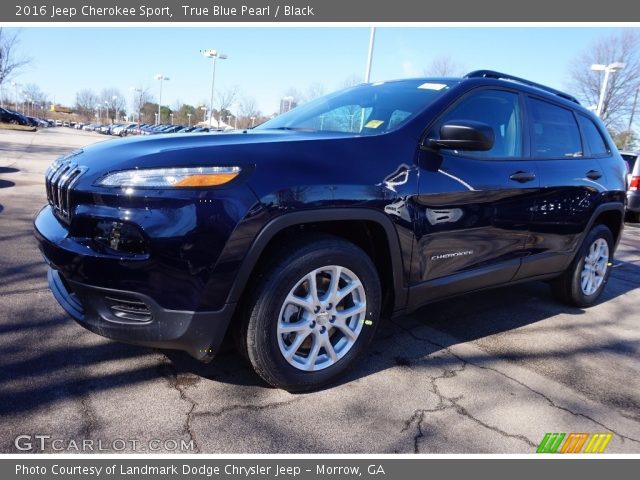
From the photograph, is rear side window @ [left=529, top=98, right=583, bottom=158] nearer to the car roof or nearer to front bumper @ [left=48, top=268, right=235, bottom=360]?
the car roof

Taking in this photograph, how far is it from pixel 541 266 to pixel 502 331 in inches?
23.7

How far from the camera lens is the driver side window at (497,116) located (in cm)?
299

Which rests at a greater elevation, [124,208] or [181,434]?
[124,208]

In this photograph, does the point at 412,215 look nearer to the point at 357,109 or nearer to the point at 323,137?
the point at 323,137

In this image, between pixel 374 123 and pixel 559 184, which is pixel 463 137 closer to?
pixel 374 123

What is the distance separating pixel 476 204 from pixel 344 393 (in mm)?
1409

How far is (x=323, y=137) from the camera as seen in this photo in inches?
98.0

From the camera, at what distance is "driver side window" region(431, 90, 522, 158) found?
9.82 ft

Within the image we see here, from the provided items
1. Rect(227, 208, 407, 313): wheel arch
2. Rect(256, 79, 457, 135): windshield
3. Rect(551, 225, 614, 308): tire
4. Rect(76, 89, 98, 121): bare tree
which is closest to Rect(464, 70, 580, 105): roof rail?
Rect(256, 79, 457, 135): windshield

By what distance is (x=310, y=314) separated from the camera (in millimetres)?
2402

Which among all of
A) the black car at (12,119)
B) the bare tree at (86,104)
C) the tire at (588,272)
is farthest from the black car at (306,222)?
the bare tree at (86,104)

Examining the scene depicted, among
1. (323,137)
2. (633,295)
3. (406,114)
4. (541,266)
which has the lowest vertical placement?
(633,295)

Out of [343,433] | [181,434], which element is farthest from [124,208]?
[343,433]

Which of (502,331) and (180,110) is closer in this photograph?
(502,331)
